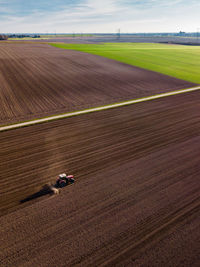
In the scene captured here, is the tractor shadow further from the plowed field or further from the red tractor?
the plowed field

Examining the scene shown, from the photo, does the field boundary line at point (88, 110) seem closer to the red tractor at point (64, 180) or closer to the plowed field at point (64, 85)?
the plowed field at point (64, 85)

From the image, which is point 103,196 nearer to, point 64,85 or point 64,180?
point 64,180

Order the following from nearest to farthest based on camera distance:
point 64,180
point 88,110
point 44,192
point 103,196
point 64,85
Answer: point 103,196, point 44,192, point 64,180, point 88,110, point 64,85

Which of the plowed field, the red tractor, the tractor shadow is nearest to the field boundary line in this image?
the plowed field

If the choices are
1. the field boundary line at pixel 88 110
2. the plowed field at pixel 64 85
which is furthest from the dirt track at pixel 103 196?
the plowed field at pixel 64 85

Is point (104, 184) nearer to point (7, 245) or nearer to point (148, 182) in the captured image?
point (148, 182)

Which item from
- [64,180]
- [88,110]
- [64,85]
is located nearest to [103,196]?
[64,180]
